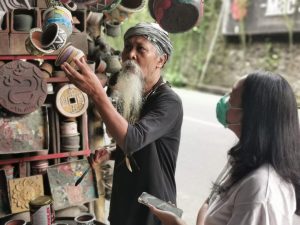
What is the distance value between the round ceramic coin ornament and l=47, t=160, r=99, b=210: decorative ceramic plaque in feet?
0.86

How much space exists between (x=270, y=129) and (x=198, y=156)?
144 inches

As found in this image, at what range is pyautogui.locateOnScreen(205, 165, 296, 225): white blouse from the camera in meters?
0.92

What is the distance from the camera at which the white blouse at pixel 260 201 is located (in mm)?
918

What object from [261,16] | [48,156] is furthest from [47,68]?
[261,16]

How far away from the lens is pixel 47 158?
1.98m

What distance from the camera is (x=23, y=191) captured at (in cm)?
192

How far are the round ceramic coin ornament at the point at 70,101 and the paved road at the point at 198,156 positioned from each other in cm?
122

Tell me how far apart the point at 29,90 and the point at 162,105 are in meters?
0.77

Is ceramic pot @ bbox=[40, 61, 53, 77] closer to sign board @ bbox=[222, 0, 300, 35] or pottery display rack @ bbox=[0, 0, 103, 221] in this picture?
pottery display rack @ bbox=[0, 0, 103, 221]

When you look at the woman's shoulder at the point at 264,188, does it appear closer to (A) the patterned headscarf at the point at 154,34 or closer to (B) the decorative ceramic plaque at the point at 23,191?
(A) the patterned headscarf at the point at 154,34

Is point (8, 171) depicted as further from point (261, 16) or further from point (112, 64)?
point (261, 16)

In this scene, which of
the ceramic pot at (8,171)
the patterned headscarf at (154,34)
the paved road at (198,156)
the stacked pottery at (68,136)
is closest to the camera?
the patterned headscarf at (154,34)

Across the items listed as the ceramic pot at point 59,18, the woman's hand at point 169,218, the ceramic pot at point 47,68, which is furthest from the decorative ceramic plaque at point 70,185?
the woman's hand at point 169,218

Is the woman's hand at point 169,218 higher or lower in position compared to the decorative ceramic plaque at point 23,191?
higher
